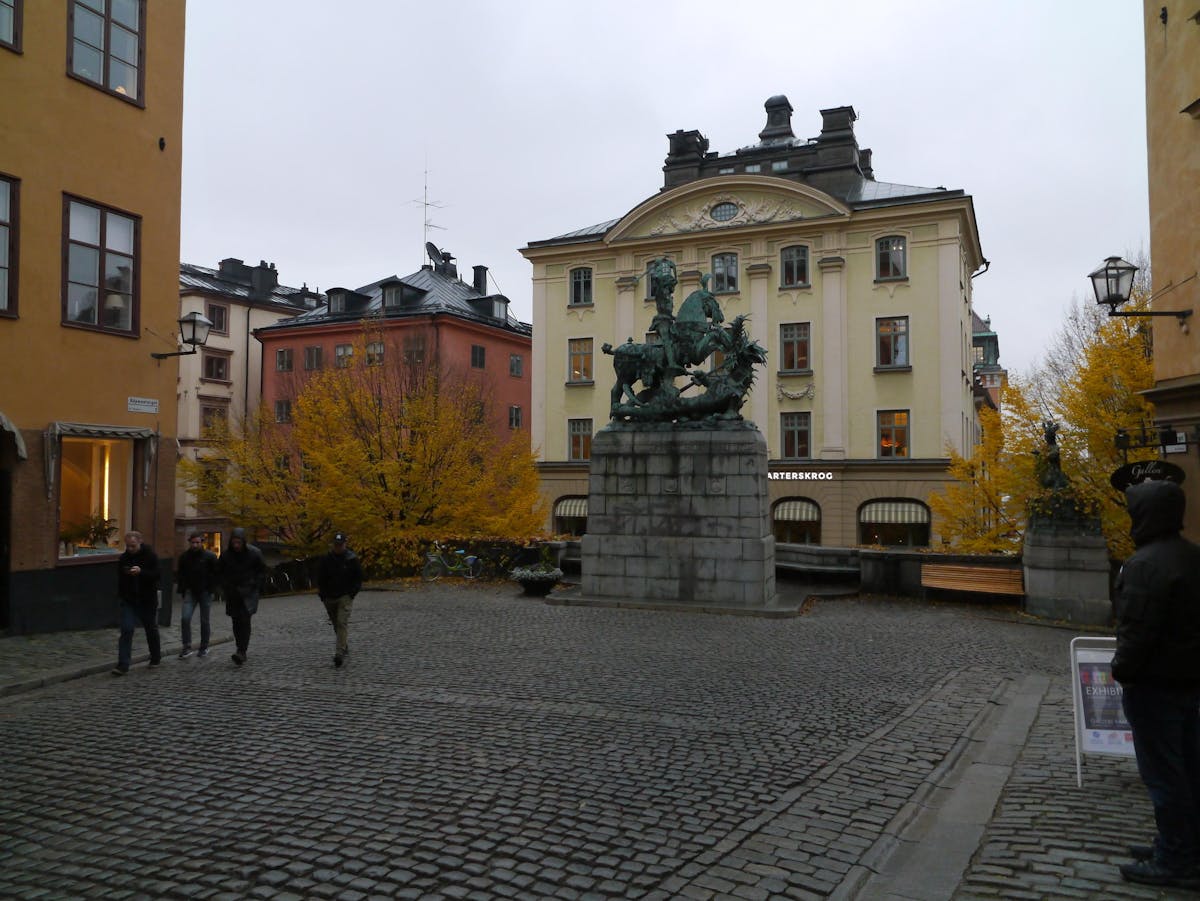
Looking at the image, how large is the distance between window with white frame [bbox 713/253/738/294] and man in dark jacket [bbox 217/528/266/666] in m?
29.7

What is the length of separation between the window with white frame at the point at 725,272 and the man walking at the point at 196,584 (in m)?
29.6

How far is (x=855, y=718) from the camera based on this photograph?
8.48m

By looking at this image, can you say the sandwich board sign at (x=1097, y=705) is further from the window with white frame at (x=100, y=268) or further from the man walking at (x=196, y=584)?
the window with white frame at (x=100, y=268)

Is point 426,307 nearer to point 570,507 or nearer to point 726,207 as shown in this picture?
point 570,507

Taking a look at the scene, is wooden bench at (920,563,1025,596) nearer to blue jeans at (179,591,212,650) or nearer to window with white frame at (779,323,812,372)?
blue jeans at (179,591,212,650)

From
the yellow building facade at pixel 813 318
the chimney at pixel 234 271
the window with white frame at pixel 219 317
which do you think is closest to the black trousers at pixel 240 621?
the yellow building facade at pixel 813 318

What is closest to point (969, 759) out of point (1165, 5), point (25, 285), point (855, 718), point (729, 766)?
point (855, 718)

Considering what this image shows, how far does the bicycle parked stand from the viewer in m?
22.8

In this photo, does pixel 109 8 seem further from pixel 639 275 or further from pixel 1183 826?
pixel 639 275

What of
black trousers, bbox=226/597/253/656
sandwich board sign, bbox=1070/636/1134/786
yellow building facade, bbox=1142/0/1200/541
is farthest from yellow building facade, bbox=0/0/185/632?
yellow building facade, bbox=1142/0/1200/541

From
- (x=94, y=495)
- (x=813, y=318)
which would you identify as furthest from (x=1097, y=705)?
(x=813, y=318)

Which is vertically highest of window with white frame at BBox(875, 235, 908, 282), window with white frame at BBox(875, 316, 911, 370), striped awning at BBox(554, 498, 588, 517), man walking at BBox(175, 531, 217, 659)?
window with white frame at BBox(875, 235, 908, 282)

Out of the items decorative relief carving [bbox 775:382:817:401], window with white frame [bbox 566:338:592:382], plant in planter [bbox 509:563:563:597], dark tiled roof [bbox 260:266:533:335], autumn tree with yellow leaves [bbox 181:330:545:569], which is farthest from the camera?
dark tiled roof [bbox 260:266:533:335]

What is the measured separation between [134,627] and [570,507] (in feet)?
97.9
